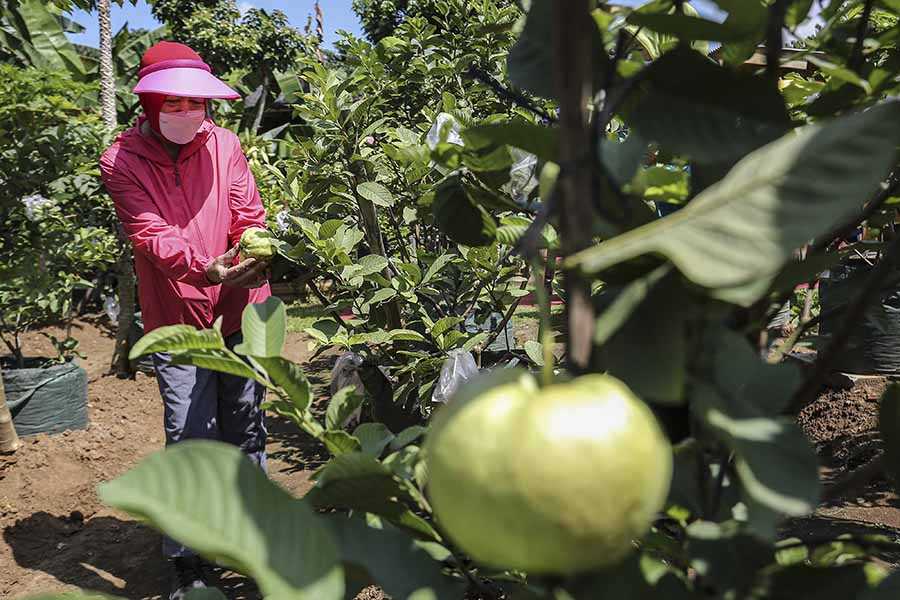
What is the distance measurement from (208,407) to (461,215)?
6.98ft

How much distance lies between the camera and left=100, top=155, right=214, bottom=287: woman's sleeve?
7.47 ft

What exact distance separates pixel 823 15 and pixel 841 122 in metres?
0.47

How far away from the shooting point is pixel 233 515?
0.41m

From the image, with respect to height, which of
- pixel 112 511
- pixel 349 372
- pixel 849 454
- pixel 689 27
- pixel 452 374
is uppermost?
pixel 689 27

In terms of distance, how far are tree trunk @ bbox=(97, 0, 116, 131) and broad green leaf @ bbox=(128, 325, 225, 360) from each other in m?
7.14

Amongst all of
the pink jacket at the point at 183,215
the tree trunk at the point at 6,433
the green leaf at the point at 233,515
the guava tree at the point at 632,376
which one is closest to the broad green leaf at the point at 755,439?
the guava tree at the point at 632,376

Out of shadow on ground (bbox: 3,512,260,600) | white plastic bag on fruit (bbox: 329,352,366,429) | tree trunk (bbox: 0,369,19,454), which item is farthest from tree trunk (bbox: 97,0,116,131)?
white plastic bag on fruit (bbox: 329,352,366,429)

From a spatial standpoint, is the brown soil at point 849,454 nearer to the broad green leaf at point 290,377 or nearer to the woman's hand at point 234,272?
the woman's hand at point 234,272

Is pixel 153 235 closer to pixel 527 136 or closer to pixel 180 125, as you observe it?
pixel 180 125

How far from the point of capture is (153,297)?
252 cm

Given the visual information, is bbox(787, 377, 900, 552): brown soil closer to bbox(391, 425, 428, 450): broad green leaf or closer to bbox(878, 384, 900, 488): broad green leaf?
bbox(878, 384, 900, 488): broad green leaf

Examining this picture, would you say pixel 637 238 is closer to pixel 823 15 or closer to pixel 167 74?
pixel 823 15

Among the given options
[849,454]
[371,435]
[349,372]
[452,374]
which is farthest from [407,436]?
[849,454]

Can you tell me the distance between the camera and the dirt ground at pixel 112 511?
2809 mm
